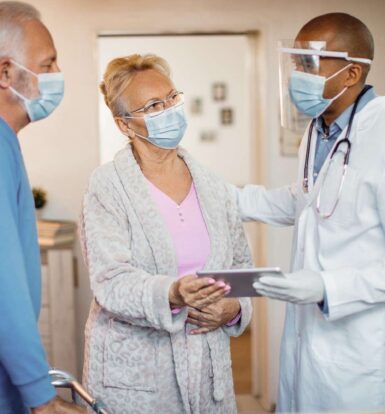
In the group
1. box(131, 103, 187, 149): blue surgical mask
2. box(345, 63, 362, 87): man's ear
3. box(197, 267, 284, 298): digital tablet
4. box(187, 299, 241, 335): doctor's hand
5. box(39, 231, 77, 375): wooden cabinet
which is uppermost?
box(345, 63, 362, 87): man's ear

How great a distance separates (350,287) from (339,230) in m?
0.14

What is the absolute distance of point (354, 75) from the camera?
67.1 inches

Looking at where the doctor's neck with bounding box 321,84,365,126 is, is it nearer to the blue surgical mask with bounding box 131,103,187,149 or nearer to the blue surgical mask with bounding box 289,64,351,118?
the blue surgical mask with bounding box 289,64,351,118

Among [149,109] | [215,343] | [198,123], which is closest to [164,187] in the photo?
[149,109]

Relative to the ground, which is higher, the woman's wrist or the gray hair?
the gray hair

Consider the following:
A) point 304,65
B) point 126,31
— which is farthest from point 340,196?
point 126,31

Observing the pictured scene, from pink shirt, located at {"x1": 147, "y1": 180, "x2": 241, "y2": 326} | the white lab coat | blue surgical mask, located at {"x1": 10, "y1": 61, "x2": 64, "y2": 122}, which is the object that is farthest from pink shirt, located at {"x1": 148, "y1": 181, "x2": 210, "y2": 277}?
blue surgical mask, located at {"x1": 10, "y1": 61, "x2": 64, "y2": 122}

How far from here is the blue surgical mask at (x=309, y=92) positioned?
1698mm

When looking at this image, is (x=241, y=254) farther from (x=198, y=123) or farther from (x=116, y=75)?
(x=198, y=123)

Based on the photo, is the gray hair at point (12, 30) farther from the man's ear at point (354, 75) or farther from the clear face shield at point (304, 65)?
the man's ear at point (354, 75)

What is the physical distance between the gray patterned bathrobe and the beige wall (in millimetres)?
1603

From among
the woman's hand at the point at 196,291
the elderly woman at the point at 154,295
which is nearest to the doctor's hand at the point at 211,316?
the elderly woman at the point at 154,295

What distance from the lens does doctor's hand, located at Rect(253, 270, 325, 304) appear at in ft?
5.01

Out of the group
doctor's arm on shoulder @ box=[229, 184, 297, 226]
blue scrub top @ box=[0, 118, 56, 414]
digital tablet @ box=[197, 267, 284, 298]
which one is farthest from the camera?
doctor's arm on shoulder @ box=[229, 184, 297, 226]
